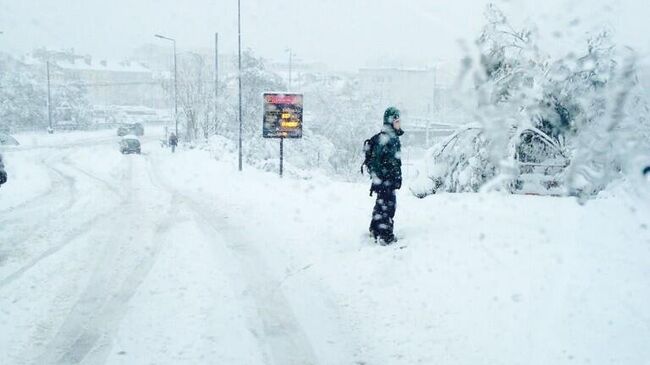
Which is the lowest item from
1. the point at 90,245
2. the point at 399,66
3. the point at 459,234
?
the point at 90,245

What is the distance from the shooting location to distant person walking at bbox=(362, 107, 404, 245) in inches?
291

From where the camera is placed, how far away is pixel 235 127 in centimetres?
4388

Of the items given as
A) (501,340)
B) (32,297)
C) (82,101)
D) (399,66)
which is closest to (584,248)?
(501,340)

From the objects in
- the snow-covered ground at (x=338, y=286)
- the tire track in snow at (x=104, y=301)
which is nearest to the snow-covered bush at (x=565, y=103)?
the snow-covered ground at (x=338, y=286)

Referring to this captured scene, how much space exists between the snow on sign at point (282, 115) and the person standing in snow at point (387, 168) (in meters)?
10.7

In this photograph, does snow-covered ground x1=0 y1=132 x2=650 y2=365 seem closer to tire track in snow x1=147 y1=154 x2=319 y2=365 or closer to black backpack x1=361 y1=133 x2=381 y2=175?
tire track in snow x1=147 y1=154 x2=319 y2=365

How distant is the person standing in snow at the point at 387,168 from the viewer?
7.40 metres

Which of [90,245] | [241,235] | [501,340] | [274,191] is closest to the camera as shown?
[501,340]

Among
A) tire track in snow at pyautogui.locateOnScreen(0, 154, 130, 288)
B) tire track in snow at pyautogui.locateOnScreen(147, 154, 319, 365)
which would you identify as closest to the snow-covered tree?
tire track in snow at pyautogui.locateOnScreen(147, 154, 319, 365)

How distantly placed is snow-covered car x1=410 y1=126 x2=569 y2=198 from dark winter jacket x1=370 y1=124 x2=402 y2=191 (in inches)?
222

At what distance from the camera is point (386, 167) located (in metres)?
7.44

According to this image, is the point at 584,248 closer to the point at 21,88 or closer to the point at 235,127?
the point at 235,127

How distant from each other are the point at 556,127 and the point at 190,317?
11241 mm

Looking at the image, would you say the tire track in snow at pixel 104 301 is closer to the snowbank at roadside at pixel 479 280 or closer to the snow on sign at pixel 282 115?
the snowbank at roadside at pixel 479 280
